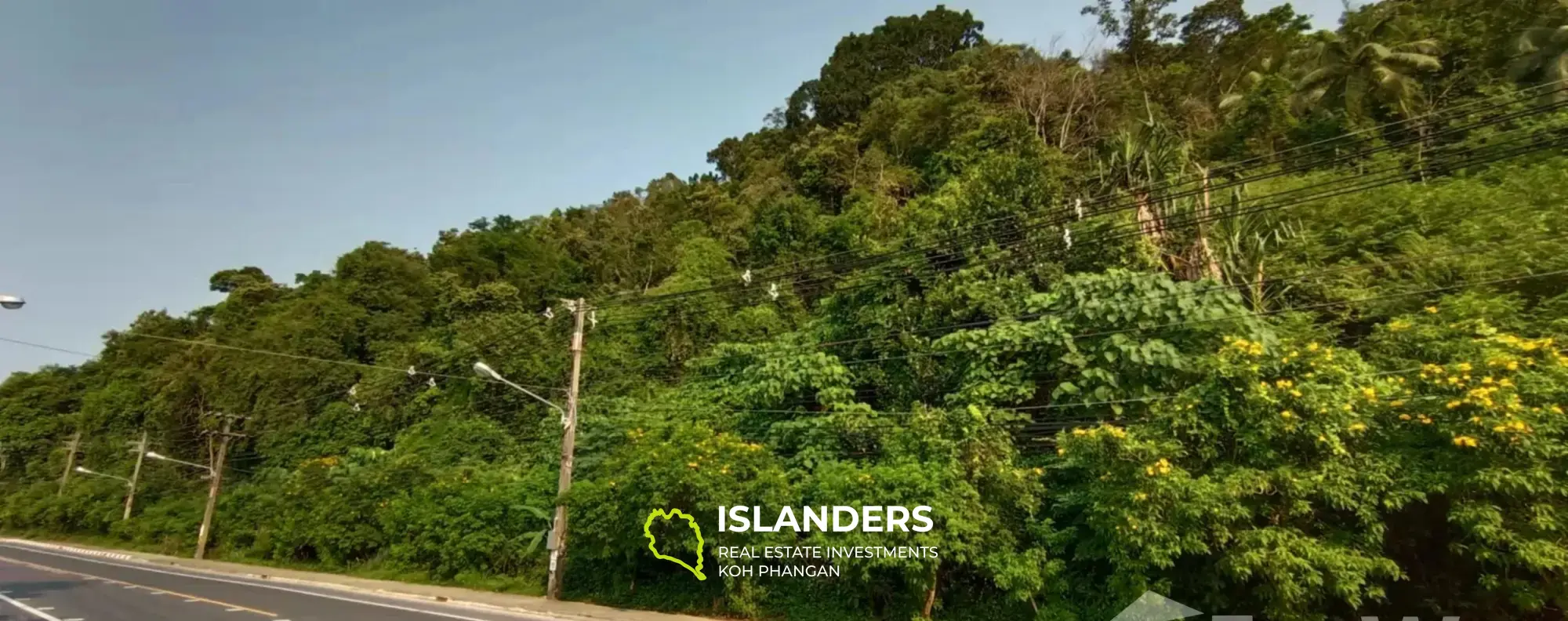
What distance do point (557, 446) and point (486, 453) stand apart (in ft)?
16.4

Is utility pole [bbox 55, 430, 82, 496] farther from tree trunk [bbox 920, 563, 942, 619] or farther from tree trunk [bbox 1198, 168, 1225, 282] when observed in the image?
tree trunk [bbox 1198, 168, 1225, 282]

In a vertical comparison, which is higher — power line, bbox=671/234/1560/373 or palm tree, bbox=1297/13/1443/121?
palm tree, bbox=1297/13/1443/121

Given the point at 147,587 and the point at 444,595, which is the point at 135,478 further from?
the point at 444,595

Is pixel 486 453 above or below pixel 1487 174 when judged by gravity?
below

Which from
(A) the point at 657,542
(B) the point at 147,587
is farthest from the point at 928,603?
(B) the point at 147,587

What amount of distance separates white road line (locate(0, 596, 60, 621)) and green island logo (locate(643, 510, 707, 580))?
10.1m

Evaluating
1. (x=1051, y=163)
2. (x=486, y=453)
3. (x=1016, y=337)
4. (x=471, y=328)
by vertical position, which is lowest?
(x=486, y=453)

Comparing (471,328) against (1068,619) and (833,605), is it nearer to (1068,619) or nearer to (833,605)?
(833,605)

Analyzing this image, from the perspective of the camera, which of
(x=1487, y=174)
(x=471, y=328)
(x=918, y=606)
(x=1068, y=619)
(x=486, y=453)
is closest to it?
(x=1068, y=619)

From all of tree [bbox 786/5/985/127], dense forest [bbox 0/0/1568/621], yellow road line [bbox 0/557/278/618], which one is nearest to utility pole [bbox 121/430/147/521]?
dense forest [bbox 0/0/1568/621]

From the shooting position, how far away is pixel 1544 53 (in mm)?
18672

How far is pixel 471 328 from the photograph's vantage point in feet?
101

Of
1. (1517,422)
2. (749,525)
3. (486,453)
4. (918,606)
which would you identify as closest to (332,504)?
(486,453)

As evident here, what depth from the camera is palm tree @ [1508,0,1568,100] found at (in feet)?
58.8
